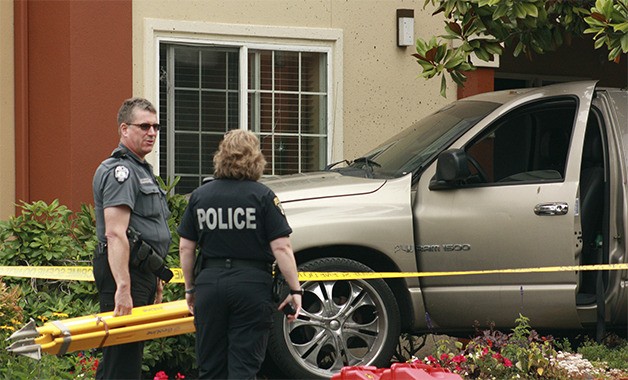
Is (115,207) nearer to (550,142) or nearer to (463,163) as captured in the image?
(463,163)

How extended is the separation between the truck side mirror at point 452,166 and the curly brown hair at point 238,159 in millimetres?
2212

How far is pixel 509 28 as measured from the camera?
10.0 metres

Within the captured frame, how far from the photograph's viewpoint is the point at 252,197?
6559mm

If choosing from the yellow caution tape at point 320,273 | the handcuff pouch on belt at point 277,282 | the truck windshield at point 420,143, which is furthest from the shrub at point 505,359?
the handcuff pouch on belt at point 277,282

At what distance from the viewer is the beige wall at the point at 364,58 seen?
12.0 meters

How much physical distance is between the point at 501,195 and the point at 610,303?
111 cm

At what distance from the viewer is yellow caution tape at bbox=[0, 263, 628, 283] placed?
8328 millimetres

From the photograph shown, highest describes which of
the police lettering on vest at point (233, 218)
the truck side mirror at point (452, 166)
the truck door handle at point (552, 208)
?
the truck side mirror at point (452, 166)

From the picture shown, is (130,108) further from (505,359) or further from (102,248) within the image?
(505,359)

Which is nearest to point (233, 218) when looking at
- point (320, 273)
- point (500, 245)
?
point (320, 273)

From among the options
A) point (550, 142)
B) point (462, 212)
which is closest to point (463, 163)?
point (462, 212)

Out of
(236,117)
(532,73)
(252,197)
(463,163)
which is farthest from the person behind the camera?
(532,73)

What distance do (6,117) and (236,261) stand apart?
5301 millimetres

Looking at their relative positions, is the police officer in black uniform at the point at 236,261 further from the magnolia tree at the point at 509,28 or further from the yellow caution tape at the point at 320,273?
the magnolia tree at the point at 509,28
